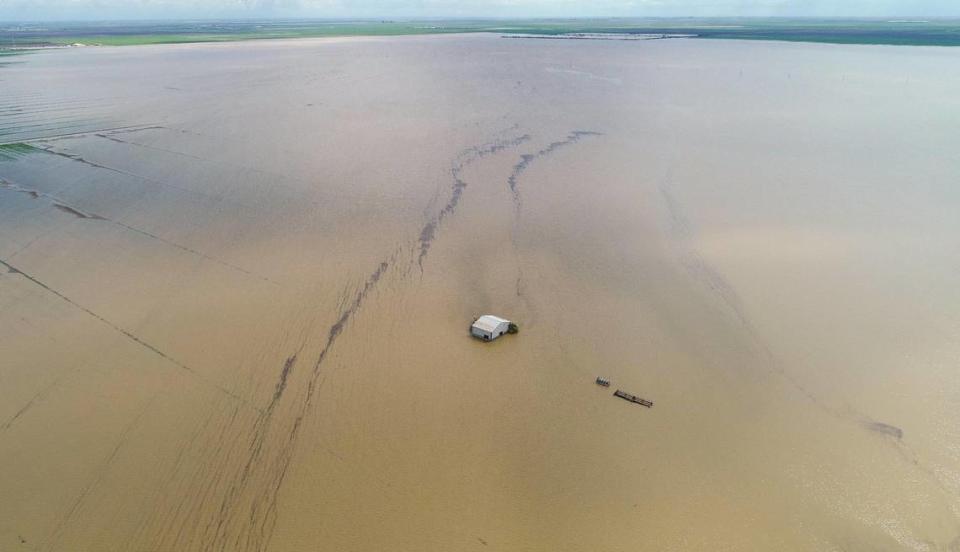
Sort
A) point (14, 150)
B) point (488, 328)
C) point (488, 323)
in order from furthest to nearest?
point (14, 150)
point (488, 323)
point (488, 328)

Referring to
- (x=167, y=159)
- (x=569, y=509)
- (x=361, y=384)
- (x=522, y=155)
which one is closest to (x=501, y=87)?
(x=522, y=155)

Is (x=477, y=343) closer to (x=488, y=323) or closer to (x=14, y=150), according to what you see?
(x=488, y=323)

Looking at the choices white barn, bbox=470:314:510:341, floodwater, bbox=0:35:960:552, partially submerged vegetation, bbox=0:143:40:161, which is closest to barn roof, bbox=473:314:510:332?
white barn, bbox=470:314:510:341

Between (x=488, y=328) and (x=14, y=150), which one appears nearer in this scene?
(x=488, y=328)

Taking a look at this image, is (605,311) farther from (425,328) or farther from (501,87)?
(501,87)

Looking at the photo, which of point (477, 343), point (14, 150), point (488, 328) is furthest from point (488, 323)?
point (14, 150)

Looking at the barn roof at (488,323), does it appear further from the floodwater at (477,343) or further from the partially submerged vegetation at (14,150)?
the partially submerged vegetation at (14,150)
